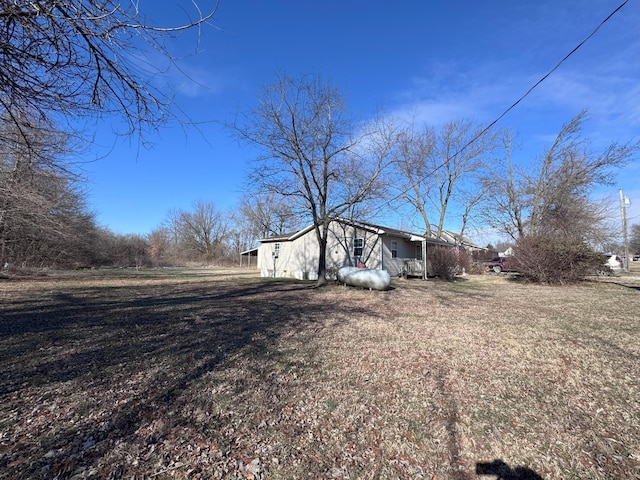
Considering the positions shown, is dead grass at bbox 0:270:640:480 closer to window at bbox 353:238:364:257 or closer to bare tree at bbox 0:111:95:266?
bare tree at bbox 0:111:95:266

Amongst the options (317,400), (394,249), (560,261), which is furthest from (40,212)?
(560,261)

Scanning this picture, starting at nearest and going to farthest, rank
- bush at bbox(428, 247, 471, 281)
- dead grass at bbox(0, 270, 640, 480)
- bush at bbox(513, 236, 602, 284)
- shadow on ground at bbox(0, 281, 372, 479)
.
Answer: dead grass at bbox(0, 270, 640, 480) < shadow on ground at bbox(0, 281, 372, 479) < bush at bbox(513, 236, 602, 284) < bush at bbox(428, 247, 471, 281)

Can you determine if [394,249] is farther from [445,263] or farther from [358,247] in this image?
[445,263]

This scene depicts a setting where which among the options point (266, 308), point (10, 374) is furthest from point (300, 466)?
point (266, 308)

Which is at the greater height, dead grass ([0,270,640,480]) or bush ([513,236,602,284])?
bush ([513,236,602,284])

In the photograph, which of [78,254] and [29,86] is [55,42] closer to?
[29,86]

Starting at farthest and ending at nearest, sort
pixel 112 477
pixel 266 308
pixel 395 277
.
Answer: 1. pixel 395 277
2. pixel 266 308
3. pixel 112 477

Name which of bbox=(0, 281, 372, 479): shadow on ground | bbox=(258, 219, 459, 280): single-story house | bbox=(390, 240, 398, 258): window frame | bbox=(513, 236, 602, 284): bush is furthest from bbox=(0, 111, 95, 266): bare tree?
bbox=(513, 236, 602, 284): bush

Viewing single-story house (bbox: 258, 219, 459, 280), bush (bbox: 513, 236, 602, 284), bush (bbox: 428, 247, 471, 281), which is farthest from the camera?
single-story house (bbox: 258, 219, 459, 280)

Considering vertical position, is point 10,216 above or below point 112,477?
above

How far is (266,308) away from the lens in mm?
8148

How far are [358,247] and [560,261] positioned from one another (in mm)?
9316

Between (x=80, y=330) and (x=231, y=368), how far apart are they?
3592 millimetres

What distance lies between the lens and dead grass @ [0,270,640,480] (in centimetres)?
217
